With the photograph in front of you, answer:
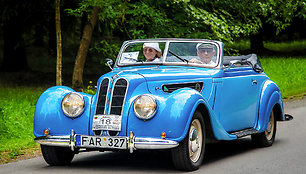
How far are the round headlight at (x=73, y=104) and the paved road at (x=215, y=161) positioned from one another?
0.74 meters

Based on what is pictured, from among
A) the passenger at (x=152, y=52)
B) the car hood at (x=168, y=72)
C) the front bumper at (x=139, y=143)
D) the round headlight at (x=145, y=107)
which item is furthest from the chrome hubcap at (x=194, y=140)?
the passenger at (x=152, y=52)

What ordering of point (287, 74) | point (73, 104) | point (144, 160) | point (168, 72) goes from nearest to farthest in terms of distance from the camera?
point (73, 104)
point (168, 72)
point (144, 160)
point (287, 74)

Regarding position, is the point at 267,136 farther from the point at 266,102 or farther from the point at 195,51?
the point at 195,51

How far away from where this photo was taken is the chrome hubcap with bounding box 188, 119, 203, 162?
7.02 m

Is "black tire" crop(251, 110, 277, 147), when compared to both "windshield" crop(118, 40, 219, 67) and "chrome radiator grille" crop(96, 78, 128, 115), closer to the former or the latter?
"windshield" crop(118, 40, 219, 67)

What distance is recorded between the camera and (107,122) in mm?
6992

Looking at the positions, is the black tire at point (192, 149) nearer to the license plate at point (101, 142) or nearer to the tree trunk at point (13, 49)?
the license plate at point (101, 142)

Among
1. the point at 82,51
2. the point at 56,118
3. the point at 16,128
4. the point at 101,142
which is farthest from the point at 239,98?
the point at 82,51

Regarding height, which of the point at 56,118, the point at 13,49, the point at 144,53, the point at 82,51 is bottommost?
the point at 56,118

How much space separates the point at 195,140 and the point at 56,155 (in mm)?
1904

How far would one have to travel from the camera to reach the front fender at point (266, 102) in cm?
920

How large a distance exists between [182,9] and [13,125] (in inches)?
278

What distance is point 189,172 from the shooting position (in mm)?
6938

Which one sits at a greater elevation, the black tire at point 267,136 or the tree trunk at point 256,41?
the tree trunk at point 256,41
